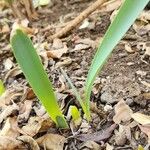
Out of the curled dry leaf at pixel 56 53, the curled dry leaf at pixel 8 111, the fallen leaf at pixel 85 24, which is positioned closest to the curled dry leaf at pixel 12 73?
the curled dry leaf at pixel 56 53

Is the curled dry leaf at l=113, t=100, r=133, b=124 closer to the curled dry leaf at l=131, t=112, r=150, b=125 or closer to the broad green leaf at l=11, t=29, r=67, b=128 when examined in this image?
the curled dry leaf at l=131, t=112, r=150, b=125

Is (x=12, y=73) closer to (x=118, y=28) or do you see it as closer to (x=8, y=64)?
(x=8, y=64)

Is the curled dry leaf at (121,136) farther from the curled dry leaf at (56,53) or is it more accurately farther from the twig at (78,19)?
the twig at (78,19)

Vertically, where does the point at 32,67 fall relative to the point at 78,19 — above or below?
above

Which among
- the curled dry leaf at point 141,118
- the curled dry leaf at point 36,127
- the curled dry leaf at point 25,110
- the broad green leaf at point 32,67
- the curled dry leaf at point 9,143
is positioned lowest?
the curled dry leaf at point 141,118

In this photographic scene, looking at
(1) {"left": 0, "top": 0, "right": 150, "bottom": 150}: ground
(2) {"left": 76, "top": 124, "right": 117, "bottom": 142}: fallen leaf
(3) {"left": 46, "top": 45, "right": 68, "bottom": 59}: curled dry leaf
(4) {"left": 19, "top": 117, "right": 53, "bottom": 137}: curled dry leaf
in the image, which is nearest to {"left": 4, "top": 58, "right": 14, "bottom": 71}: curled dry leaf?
(1) {"left": 0, "top": 0, "right": 150, "bottom": 150}: ground

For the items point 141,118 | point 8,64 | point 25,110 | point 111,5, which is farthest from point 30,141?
point 111,5
